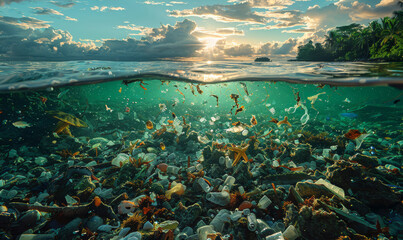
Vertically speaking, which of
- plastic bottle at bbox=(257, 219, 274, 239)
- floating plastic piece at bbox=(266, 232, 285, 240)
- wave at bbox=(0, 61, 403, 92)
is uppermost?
wave at bbox=(0, 61, 403, 92)

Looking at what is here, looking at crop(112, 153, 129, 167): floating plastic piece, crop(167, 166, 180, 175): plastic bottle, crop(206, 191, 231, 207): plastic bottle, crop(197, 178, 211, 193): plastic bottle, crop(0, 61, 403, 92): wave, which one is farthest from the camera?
crop(0, 61, 403, 92): wave

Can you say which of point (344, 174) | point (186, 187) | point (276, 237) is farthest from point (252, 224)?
point (344, 174)

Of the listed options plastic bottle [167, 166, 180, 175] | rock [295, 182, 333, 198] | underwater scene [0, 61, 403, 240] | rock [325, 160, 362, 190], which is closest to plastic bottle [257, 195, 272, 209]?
underwater scene [0, 61, 403, 240]

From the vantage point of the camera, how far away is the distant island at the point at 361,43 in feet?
65.8

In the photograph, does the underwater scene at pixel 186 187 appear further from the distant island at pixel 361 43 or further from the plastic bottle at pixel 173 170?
the distant island at pixel 361 43

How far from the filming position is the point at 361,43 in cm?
2784

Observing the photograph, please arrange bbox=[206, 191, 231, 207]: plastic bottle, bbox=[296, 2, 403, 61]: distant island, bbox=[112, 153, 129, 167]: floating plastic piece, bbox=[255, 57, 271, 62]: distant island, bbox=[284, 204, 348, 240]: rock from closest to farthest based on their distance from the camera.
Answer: bbox=[284, 204, 348, 240]: rock → bbox=[206, 191, 231, 207]: plastic bottle → bbox=[112, 153, 129, 167]: floating plastic piece → bbox=[255, 57, 271, 62]: distant island → bbox=[296, 2, 403, 61]: distant island

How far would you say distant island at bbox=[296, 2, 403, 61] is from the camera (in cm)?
2006

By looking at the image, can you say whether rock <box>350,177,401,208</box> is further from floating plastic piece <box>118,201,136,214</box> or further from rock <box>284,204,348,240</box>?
floating plastic piece <box>118,201,136,214</box>

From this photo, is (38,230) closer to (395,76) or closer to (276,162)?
(276,162)

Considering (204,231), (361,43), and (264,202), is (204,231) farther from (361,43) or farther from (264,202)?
(361,43)

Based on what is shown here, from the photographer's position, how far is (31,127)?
8.78 meters

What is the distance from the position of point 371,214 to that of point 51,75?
14.3 metres

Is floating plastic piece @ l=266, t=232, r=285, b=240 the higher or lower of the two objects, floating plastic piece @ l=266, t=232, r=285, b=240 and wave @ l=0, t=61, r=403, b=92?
the lower
